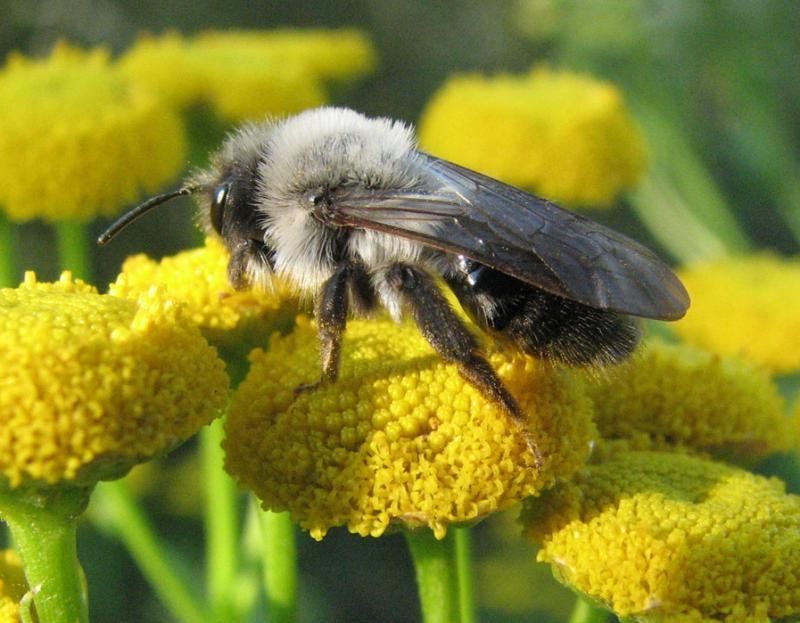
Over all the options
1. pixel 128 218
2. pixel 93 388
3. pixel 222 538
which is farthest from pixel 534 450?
pixel 222 538

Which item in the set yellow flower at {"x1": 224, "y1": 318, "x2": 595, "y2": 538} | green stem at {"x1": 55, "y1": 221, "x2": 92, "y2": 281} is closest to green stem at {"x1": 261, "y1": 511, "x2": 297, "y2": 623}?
yellow flower at {"x1": 224, "y1": 318, "x2": 595, "y2": 538}

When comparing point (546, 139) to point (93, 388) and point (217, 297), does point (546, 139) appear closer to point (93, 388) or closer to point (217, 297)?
point (217, 297)

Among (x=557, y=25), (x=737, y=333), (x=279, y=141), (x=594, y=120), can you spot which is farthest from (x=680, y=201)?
(x=279, y=141)

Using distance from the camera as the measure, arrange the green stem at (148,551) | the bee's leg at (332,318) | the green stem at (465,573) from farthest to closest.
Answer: the green stem at (148,551) < the green stem at (465,573) < the bee's leg at (332,318)

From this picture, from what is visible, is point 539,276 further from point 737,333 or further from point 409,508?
point 737,333

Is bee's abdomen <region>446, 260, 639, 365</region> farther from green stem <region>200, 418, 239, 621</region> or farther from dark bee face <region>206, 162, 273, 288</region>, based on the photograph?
green stem <region>200, 418, 239, 621</region>

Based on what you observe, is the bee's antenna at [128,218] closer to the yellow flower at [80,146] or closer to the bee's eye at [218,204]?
the bee's eye at [218,204]

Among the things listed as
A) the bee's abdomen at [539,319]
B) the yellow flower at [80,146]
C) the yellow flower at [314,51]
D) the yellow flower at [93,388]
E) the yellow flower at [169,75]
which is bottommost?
the yellow flower at [93,388]

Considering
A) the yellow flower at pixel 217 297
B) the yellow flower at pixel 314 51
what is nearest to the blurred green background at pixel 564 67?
the yellow flower at pixel 314 51
